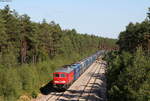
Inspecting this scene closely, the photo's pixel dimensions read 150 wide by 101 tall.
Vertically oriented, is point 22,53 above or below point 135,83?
above

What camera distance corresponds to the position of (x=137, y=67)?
20.0 m

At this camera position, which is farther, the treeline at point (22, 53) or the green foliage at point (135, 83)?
the treeline at point (22, 53)

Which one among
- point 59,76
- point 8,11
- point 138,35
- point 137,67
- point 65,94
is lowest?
point 65,94

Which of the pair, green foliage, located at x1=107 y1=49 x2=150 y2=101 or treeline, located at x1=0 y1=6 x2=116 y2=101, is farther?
treeline, located at x1=0 y1=6 x2=116 y2=101

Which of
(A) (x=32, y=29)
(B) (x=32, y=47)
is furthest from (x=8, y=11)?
(B) (x=32, y=47)

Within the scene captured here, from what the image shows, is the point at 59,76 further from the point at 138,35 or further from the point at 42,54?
the point at 42,54

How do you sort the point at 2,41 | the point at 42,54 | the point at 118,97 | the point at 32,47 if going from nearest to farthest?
1. the point at 118,97
2. the point at 2,41
3. the point at 32,47
4. the point at 42,54

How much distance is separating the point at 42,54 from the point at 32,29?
11.6m

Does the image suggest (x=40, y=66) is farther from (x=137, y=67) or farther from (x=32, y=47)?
(x=137, y=67)

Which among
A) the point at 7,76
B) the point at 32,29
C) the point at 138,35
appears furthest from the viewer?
the point at 32,29

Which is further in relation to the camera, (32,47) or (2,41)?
(32,47)

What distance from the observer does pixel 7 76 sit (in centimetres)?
3000

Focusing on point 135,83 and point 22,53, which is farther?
point 22,53

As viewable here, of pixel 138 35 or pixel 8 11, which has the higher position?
pixel 8 11
